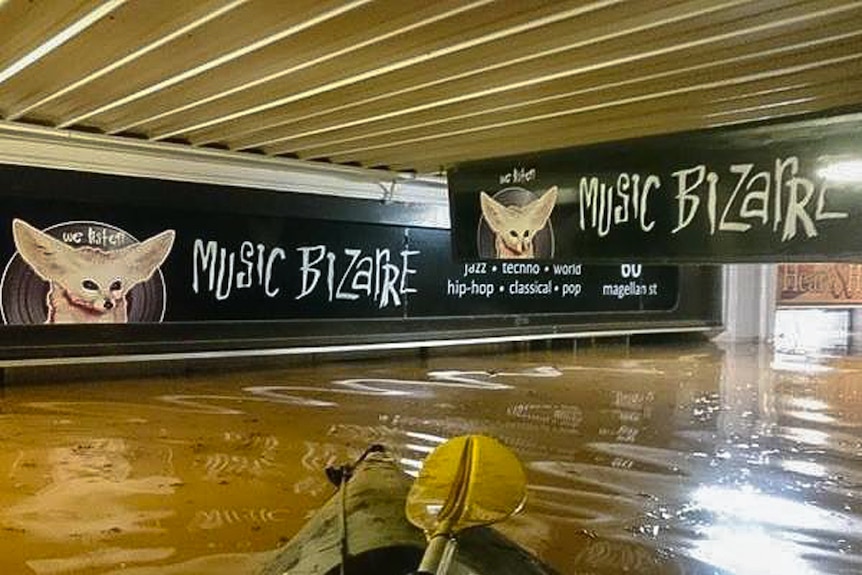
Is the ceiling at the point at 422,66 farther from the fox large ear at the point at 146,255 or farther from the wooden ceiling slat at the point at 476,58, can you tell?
the fox large ear at the point at 146,255

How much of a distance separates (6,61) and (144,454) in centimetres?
159

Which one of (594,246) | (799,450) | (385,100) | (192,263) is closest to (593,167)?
(594,246)

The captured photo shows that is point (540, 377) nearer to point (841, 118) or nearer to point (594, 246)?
point (594, 246)

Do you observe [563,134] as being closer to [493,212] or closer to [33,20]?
[493,212]

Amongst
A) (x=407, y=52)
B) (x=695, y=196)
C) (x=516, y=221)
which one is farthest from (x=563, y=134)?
(x=407, y=52)

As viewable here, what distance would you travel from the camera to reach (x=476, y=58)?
10.6 feet

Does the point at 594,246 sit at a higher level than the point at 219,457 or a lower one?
higher

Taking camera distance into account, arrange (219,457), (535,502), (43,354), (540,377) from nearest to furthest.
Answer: (535,502)
(219,457)
(43,354)
(540,377)

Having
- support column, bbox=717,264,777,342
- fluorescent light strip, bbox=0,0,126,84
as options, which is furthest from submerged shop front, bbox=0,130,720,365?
support column, bbox=717,264,777,342

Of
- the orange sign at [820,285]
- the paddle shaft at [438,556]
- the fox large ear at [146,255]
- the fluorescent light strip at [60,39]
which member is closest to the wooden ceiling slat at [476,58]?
the fluorescent light strip at [60,39]

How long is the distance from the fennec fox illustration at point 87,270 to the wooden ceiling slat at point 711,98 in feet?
6.08

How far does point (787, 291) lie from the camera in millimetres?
9961

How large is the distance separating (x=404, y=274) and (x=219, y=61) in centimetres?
333

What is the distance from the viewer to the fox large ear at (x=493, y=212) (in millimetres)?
5285
